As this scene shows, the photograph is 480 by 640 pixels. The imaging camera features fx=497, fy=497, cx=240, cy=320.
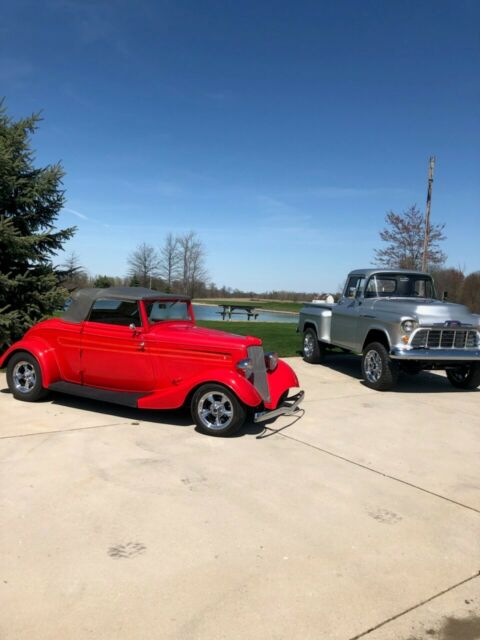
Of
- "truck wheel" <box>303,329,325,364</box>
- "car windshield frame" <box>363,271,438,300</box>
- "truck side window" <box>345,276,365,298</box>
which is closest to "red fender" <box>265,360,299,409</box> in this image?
"car windshield frame" <box>363,271,438,300</box>

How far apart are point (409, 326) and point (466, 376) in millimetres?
1881

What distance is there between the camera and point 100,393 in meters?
6.08

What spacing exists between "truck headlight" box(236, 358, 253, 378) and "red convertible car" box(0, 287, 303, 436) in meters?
0.01

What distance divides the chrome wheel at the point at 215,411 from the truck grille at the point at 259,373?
460mm

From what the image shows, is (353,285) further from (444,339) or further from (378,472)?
(378,472)

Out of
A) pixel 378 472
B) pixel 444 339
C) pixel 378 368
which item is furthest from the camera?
pixel 378 368

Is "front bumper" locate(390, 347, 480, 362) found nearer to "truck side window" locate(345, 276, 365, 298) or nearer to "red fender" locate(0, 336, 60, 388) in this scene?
"truck side window" locate(345, 276, 365, 298)

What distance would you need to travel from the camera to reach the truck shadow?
8.84 meters

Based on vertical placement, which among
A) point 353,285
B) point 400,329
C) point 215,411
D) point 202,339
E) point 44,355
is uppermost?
point 353,285

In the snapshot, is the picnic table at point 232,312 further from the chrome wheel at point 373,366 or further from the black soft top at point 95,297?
the black soft top at point 95,297

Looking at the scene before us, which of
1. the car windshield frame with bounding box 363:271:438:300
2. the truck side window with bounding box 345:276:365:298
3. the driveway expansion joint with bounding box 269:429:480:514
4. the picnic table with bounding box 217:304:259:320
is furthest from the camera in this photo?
the picnic table with bounding box 217:304:259:320

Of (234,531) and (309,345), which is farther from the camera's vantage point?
(309,345)

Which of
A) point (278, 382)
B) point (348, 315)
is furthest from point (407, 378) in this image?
point (278, 382)

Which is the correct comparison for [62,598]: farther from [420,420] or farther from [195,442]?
[420,420]
